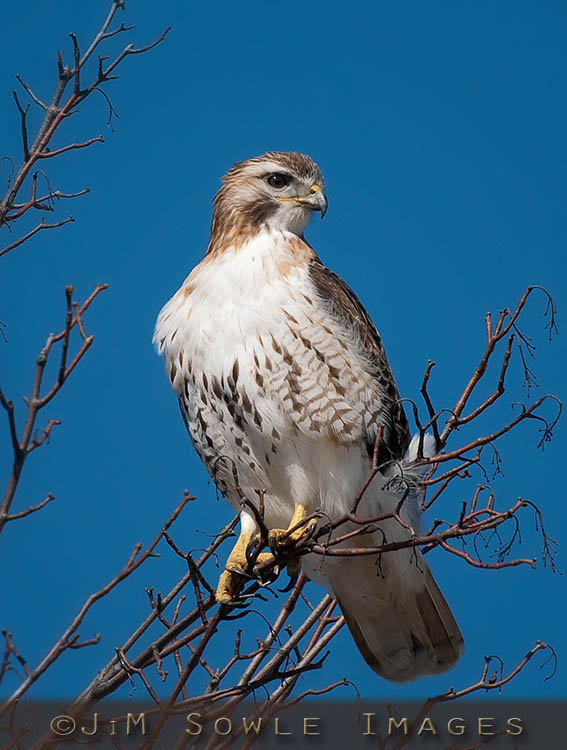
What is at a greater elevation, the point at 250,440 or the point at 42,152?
the point at 42,152

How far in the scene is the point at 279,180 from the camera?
4.06 metres

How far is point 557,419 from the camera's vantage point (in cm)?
300

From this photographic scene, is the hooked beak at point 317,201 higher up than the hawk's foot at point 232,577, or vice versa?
the hooked beak at point 317,201

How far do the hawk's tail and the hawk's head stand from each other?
1.38 m

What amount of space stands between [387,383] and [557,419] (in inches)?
37.1

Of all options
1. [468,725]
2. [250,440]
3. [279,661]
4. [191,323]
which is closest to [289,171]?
[191,323]

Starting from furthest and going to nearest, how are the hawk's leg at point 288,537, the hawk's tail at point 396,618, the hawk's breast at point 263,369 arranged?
the hawk's tail at point 396,618 → the hawk's breast at point 263,369 → the hawk's leg at point 288,537

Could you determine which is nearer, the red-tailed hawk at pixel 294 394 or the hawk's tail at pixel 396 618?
the red-tailed hawk at pixel 294 394

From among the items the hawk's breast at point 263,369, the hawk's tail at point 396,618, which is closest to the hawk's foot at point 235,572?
the hawk's breast at point 263,369

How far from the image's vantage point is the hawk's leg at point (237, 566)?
3.34 m

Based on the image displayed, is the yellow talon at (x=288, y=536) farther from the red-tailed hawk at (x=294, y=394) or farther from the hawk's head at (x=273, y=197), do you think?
the hawk's head at (x=273, y=197)

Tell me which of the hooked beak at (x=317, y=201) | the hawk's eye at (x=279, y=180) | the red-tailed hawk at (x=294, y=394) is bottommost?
the red-tailed hawk at (x=294, y=394)

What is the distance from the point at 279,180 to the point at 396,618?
1.83 m

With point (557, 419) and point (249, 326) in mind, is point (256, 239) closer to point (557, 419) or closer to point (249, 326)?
point (249, 326)
